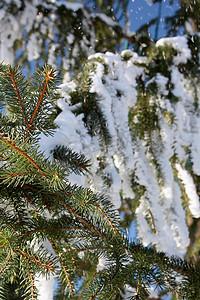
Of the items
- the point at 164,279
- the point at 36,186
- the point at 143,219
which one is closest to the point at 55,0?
the point at 143,219

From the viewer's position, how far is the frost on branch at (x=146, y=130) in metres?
0.94

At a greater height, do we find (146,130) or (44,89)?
(146,130)

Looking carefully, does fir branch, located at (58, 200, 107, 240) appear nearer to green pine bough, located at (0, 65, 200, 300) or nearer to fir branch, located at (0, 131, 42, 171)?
green pine bough, located at (0, 65, 200, 300)

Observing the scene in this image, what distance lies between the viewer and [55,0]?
6.10ft

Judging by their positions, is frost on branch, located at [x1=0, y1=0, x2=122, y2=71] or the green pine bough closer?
the green pine bough

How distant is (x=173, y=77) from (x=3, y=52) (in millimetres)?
947

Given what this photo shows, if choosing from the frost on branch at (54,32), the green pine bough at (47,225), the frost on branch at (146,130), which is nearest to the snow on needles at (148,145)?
the frost on branch at (146,130)

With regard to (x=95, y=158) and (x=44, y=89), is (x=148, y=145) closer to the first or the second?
(x=95, y=158)

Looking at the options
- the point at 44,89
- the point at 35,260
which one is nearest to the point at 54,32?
the point at 44,89

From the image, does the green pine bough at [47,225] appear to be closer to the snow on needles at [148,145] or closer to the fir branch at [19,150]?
the fir branch at [19,150]

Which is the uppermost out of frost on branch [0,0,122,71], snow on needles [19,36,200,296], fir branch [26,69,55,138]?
frost on branch [0,0,122,71]

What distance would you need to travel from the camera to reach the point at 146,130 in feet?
3.85

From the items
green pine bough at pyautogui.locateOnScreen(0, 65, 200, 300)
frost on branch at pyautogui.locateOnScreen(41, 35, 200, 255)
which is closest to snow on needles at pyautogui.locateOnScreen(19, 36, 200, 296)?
frost on branch at pyautogui.locateOnScreen(41, 35, 200, 255)

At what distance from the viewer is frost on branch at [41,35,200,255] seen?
3.07ft
